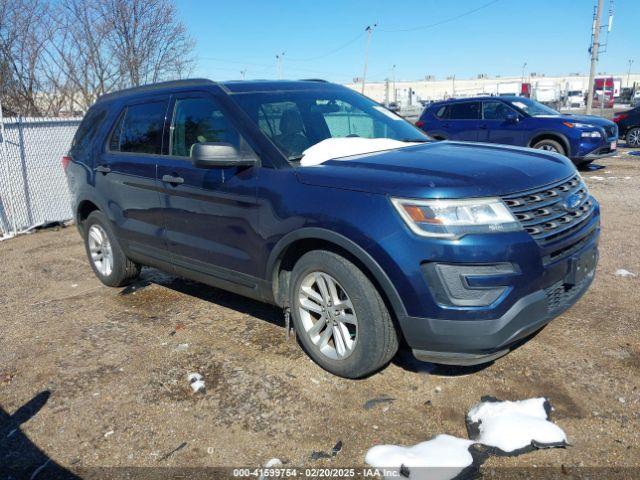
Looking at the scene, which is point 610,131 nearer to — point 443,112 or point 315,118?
point 443,112

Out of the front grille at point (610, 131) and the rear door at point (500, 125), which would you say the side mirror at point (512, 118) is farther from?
the front grille at point (610, 131)

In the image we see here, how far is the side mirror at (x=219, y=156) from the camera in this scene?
134 inches

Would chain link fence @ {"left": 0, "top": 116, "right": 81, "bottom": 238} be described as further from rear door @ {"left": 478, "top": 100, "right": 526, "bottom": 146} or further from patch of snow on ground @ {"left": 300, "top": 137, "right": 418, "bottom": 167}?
rear door @ {"left": 478, "top": 100, "right": 526, "bottom": 146}

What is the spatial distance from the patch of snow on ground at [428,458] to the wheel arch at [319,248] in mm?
674

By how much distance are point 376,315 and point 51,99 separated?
1380 centimetres

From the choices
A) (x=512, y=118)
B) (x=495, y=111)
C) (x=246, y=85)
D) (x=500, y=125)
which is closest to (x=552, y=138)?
(x=512, y=118)

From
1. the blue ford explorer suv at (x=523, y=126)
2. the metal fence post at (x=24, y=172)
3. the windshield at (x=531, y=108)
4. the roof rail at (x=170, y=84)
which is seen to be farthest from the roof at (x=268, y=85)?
the windshield at (x=531, y=108)

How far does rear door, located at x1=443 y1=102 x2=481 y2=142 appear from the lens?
12594 millimetres

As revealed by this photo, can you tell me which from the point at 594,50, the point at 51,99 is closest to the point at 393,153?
the point at 51,99

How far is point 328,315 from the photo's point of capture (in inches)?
131

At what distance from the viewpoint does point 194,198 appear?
3957 mm

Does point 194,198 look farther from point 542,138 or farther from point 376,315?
point 542,138

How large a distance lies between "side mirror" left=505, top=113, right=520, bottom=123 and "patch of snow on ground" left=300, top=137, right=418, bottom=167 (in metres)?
9.09

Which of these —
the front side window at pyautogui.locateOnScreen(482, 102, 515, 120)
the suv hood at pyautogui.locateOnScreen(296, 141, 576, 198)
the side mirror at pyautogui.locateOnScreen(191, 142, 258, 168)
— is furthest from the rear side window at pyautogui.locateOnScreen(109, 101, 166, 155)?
the front side window at pyautogui.locateOnScreen(482, 102, 515, 120)
